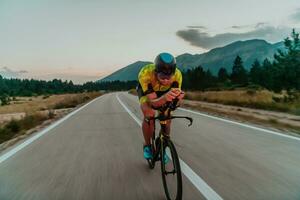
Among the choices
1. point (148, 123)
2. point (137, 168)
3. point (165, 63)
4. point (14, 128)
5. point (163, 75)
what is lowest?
point (14, 128)

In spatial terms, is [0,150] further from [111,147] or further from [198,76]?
[198,76]

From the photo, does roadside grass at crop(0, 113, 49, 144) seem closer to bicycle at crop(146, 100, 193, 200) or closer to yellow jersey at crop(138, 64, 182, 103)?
yellow jersey at crop(138, 64, 182, 103)

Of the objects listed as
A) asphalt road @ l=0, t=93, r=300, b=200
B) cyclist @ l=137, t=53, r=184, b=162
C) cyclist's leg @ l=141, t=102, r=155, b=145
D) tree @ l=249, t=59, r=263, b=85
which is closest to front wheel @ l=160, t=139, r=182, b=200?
cyclist @ l=137, t=53, r=184, b=162

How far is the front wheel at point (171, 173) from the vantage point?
157 inches

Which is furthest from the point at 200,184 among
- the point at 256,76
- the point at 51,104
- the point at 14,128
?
the point at 256,76

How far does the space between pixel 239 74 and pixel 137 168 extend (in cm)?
10510

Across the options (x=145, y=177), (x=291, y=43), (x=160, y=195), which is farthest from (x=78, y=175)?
(x=291, y=43)

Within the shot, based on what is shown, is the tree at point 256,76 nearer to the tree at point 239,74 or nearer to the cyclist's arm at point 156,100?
the tree at point 239,74

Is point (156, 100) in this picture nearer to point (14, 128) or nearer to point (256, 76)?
point (14, 128)

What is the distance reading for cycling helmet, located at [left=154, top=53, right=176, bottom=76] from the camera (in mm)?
4469

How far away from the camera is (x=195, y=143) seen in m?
8.55

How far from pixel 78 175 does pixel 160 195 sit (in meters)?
1.67

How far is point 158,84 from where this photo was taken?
5.09 m

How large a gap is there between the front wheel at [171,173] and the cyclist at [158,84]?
0.12 m
